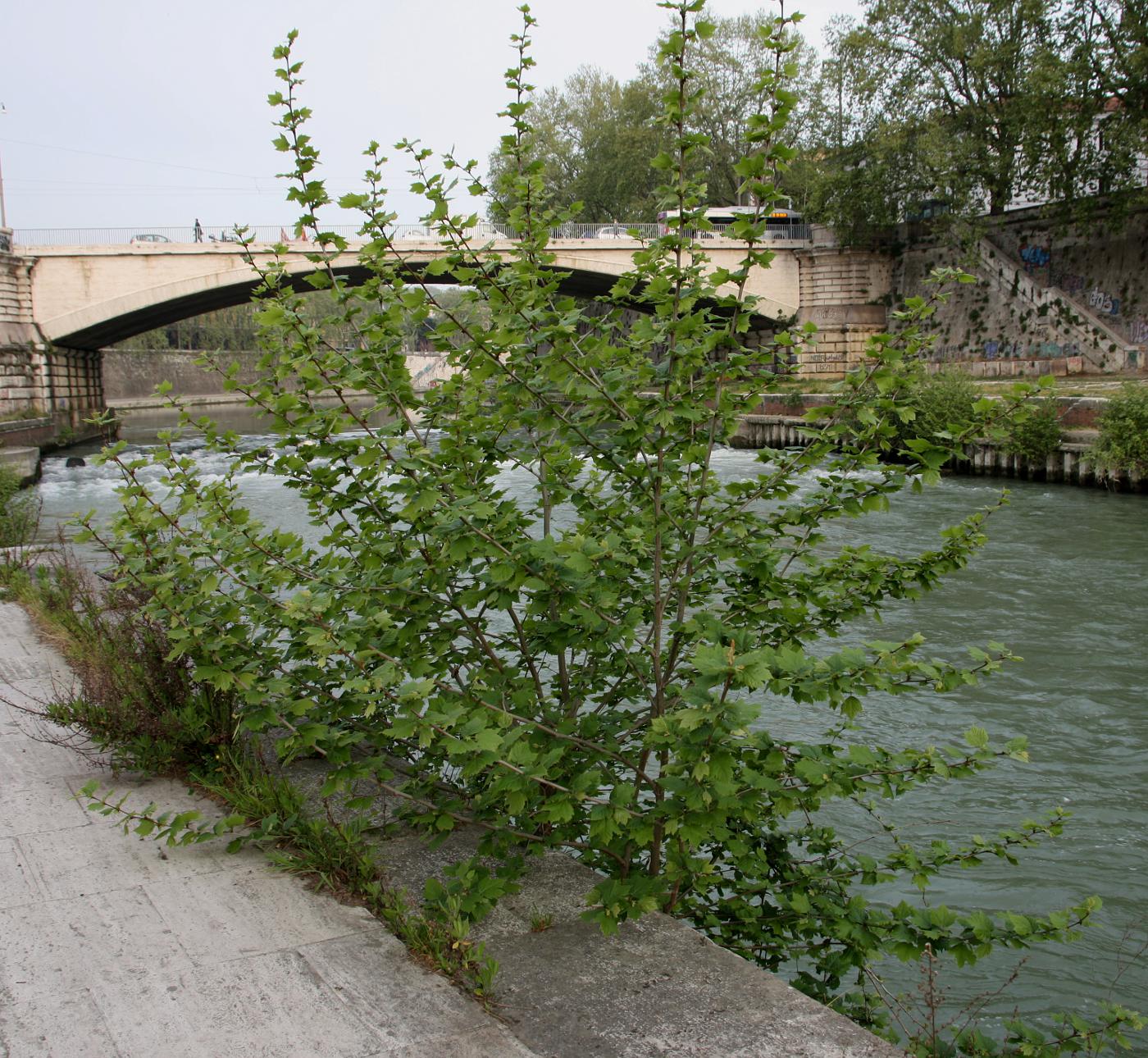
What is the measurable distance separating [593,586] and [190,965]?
1.29m

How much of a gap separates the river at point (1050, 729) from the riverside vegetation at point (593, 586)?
1.08 meters

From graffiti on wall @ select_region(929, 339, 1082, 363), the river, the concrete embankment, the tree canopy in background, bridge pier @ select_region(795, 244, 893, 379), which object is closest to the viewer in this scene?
the river

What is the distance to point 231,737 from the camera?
12.4ft

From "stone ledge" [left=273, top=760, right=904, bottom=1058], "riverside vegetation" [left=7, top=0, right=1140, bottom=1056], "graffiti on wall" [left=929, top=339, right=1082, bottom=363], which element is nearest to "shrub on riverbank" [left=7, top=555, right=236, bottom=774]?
"riverside vegetation" [left=7, top=0, right=1140, bottom=1056]

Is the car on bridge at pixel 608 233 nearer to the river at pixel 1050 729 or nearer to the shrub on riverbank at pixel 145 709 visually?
the river at pixel 1050 729

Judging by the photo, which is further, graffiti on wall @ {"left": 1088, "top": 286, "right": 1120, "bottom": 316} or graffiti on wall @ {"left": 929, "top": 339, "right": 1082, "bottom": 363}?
graffiti on wall @ {"left": 929, "top": 339, "right": 1082, "bottom": 363}

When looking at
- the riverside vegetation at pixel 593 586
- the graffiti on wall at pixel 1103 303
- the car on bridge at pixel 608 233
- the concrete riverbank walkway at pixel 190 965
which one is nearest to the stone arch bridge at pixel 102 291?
the car on bridge at pixel 608 233

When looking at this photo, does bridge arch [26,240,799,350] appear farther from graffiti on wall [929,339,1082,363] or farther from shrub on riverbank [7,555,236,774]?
shrub on riverbank [7,555,236,774]

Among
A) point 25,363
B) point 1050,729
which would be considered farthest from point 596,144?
point 1050,729

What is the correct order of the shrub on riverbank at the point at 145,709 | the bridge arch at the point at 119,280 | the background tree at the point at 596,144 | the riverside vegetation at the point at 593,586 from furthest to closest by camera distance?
the background tree at the point at 596,144 < the bridge arch at the point at 119,280 < the shrub on riverbank at the point at 145,709 < the riverside vegetation at the point at 593,586

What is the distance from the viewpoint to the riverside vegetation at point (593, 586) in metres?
2.68

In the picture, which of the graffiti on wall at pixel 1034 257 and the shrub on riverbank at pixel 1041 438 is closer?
the shrub on riverbank at pixel 1041 438

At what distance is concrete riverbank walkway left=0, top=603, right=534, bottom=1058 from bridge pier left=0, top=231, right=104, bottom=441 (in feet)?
97.2

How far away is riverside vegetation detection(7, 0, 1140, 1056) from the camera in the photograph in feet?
8.80
